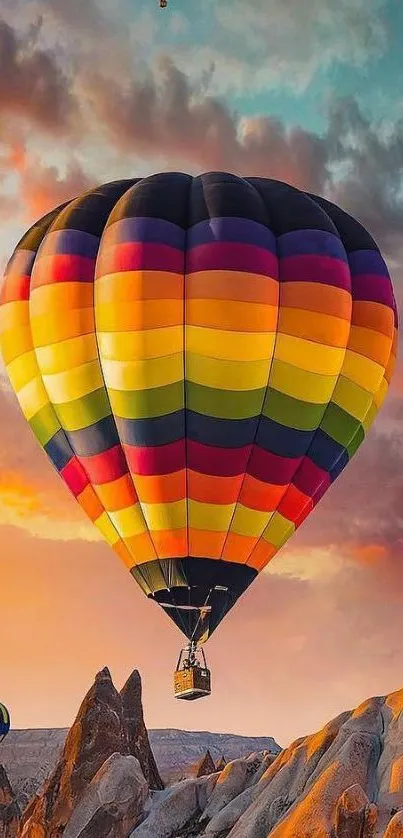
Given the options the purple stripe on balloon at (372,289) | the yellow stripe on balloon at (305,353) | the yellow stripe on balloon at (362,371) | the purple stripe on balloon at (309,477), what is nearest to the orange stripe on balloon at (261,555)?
the purple stripe on balloon at (309,477)

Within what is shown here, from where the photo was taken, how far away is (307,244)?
33.1 m

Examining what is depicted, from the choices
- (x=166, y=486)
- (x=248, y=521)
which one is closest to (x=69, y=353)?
(x=166, y=486)

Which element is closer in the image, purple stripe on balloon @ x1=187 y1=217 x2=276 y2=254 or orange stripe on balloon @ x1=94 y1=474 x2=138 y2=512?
purple stripe on balloon @ x1=187 y1=217 x2=276 y2=254

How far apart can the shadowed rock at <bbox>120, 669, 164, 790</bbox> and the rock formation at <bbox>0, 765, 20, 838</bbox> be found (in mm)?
7171

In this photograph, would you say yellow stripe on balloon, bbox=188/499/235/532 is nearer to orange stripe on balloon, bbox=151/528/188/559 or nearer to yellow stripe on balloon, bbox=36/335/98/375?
orange stripe on balloon, bbox=151/528/188/559

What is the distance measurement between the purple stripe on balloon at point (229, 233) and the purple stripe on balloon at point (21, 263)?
17.9 feet

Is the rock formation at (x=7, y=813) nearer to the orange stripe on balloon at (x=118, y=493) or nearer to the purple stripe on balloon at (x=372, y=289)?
the orange stripe on balloon at (x=118, y=493)

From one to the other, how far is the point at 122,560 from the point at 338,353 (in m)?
8.31

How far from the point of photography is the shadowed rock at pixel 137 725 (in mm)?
45125

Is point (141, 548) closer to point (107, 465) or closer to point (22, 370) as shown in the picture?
point (107, 465)

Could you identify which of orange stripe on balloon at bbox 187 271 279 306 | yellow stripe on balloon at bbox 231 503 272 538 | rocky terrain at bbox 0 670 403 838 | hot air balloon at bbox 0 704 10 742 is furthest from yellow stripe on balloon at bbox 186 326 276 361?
hot air balloon at bbox 0 704 10 742

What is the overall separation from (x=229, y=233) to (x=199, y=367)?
3694 millimetres

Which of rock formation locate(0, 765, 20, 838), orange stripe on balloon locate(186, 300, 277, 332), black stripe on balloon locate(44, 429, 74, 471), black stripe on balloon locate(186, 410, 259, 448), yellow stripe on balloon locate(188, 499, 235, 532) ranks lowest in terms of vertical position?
rock formation locate(0, 765, 20, 838)

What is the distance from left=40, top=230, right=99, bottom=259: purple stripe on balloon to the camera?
3344 centimetres
